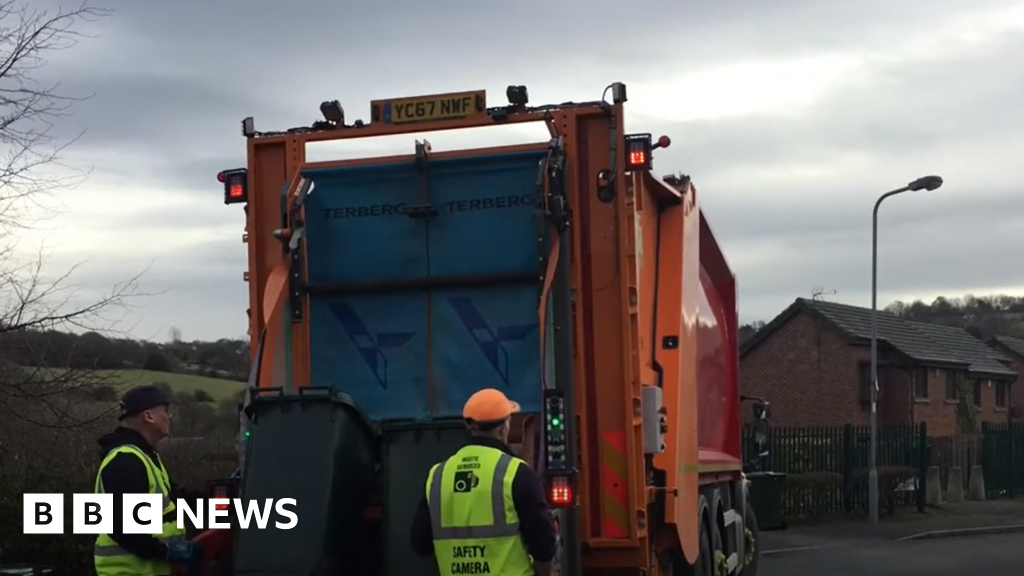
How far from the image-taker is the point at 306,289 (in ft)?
27.0

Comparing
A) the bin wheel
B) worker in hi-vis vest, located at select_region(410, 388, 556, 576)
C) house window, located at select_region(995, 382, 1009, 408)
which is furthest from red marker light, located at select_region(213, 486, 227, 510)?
house window, located at select_region(995, 382, 1009, 408)

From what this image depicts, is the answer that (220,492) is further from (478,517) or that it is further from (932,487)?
(932,487)

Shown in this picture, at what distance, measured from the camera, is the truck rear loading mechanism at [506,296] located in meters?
7.60

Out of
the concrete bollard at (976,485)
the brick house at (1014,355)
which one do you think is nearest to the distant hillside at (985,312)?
the brick house at (1014,355)

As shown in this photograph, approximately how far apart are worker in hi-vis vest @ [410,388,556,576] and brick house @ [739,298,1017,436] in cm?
3825

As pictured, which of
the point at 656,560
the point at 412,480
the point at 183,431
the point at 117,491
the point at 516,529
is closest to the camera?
the point at 516,529

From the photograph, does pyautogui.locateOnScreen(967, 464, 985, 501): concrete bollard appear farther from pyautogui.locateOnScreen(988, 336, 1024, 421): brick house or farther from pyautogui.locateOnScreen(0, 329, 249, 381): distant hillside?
pyautogui.locateOnScreen(988, 336, 1024, 421): brick house

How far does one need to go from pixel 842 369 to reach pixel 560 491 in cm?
3816

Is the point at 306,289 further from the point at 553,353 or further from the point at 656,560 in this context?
the point at 656,560

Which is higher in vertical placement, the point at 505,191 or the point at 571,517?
the point at 505,191

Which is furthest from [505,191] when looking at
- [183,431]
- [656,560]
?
[183,431]

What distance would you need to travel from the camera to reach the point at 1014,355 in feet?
200

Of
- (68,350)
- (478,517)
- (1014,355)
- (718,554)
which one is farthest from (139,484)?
(1014,355)

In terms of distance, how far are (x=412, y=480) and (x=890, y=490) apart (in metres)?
21.7
